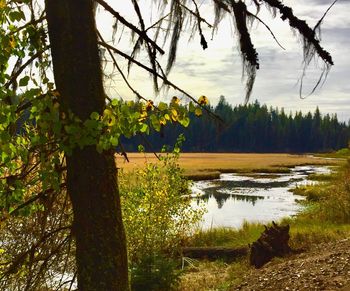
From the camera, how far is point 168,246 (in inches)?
509

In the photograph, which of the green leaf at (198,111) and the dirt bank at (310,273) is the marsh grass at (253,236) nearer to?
the dirt bank at (310,273)

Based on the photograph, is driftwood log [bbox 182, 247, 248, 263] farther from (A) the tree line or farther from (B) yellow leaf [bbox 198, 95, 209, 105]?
(A) the tree line

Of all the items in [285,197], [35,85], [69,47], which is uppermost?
[69,47]

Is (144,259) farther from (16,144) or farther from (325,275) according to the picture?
(16,144)

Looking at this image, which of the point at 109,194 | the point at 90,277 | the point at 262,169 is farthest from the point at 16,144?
the point at 262,169

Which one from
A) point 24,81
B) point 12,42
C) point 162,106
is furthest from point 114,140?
point 12,42

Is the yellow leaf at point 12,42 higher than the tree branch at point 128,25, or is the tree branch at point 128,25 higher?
A: the tree branch at point 128,25

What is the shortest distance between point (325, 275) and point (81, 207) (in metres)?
6.55

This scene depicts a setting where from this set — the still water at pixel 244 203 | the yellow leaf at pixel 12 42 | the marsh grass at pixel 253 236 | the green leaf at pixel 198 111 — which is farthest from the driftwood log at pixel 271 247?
the yellow leaf at pixel 12 42

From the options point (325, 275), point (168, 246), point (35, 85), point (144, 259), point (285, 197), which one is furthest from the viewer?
point (285, 197)

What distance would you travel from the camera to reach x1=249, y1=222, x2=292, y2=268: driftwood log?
12.5m

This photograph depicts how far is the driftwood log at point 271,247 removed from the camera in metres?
12.5

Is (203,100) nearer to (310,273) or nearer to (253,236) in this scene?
(310,273)

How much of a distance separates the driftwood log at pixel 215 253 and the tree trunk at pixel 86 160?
11.2 m
